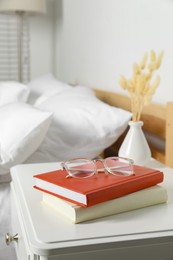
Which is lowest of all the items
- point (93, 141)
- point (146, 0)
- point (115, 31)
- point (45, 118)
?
point (93, 141)

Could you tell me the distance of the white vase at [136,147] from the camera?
3.99 feet

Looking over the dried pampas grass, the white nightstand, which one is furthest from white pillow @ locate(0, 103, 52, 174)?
the white nightstand

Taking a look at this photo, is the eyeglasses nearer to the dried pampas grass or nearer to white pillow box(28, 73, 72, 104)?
the dried pampas grass

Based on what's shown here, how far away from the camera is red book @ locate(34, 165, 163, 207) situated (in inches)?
30.4

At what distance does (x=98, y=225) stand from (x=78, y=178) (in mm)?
122

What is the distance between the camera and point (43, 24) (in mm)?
3910

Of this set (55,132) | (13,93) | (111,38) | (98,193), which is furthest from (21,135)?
(111,38)

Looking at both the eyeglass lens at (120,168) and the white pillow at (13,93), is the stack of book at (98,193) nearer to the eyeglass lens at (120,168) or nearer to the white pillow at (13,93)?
the eyeglass lens at (120,168)

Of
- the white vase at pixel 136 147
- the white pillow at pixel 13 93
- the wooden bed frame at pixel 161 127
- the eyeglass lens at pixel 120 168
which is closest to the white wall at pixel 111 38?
the wooden bed frame at pixel 161 127

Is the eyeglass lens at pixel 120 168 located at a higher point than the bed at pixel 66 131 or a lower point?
higher

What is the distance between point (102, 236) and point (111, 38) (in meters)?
1.61

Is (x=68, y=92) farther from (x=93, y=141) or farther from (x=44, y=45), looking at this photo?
(x=44, y=45)

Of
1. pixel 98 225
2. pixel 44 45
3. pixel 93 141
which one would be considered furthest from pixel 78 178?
pixel 44 45

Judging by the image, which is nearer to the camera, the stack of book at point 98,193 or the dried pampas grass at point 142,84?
the stack of book at point 98,193
